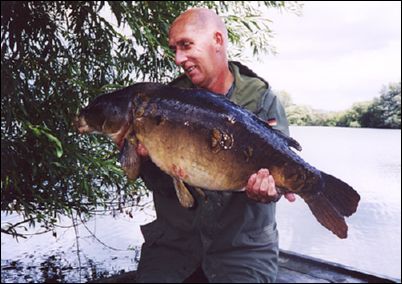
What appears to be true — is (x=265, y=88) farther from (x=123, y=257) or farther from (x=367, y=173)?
(x=367, y=173)

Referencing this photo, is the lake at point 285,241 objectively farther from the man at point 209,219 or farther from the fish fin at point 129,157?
the fish fin at point 129,157

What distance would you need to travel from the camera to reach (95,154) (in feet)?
13.9

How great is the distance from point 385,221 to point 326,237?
2680mm

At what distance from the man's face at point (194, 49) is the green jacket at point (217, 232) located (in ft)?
0.57

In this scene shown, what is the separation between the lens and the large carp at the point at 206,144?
1778 millimetres

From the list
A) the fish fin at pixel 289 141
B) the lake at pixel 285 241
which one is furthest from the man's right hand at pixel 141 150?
the lake at pixel 285 241

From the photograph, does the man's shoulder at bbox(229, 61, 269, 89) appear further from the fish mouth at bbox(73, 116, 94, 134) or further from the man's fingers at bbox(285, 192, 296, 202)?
the fish mouth at bbox(73, 116, 94, 134)

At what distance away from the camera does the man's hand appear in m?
1.76

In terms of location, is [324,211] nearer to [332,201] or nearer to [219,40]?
[332,201]

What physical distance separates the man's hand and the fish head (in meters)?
0.56

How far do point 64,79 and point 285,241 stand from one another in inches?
275

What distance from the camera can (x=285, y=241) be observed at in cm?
958

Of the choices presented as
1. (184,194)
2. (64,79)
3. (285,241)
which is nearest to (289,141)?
(184,194)

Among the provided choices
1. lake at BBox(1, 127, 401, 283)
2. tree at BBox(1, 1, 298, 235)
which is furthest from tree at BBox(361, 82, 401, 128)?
tree at BBox(1, 1, 298, 235)
